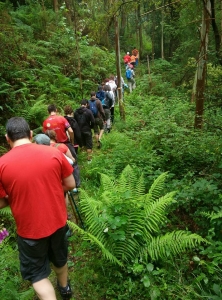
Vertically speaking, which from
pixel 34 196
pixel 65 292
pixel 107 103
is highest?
pixel 34 196

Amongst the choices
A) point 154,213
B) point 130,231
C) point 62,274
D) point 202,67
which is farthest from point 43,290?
point 202,67

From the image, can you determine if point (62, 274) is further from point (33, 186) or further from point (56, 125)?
point (56, 125)

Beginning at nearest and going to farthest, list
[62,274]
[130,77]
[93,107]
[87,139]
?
1. [62,274]
2. [87,139]
3. [93,107]
4. [130,77]

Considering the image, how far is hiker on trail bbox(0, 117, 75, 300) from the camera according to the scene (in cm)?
231

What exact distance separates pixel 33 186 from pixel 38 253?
72cm

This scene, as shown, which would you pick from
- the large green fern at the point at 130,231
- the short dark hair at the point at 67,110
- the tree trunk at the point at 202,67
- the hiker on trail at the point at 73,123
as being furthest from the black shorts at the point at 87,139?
the large green fern at the point at 130,231

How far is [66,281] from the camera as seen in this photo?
122 inches

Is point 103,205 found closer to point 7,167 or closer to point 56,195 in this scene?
point 56,195

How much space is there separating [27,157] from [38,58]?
1018 centimetres

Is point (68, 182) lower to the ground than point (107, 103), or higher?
higher

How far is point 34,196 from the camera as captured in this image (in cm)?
236

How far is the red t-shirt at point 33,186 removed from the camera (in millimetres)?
2295

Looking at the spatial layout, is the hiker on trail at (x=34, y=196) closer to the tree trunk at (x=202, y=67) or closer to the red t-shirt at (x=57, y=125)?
the red t-shirt at (x=57, y=125)

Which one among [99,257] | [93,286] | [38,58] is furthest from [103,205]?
[38,58]
